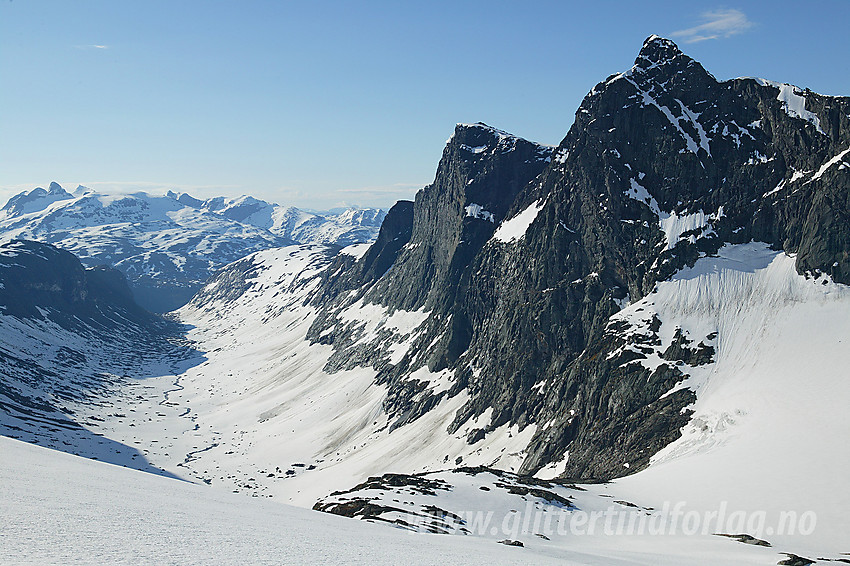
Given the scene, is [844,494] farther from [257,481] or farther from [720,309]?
[257,481]

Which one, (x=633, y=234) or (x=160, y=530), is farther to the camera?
(x=633, y=234)

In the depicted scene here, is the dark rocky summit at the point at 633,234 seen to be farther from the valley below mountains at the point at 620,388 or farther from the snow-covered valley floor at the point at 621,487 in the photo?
the snow-covered valley floor at the point at 621,487

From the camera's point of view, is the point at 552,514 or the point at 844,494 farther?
the point at 844,494

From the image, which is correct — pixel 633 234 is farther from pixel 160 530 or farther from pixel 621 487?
pixel 160 530

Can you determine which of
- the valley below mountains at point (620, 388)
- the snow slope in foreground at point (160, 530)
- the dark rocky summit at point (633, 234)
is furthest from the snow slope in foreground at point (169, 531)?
the dark rocky summit at point (633, 234)

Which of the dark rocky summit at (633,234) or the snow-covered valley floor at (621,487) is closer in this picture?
the snow-covered valley floor at (621,487)

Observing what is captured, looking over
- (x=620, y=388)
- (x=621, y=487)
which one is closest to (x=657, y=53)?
(x=620, y=388)

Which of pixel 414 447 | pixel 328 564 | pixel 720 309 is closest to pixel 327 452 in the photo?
pixel 414 447
